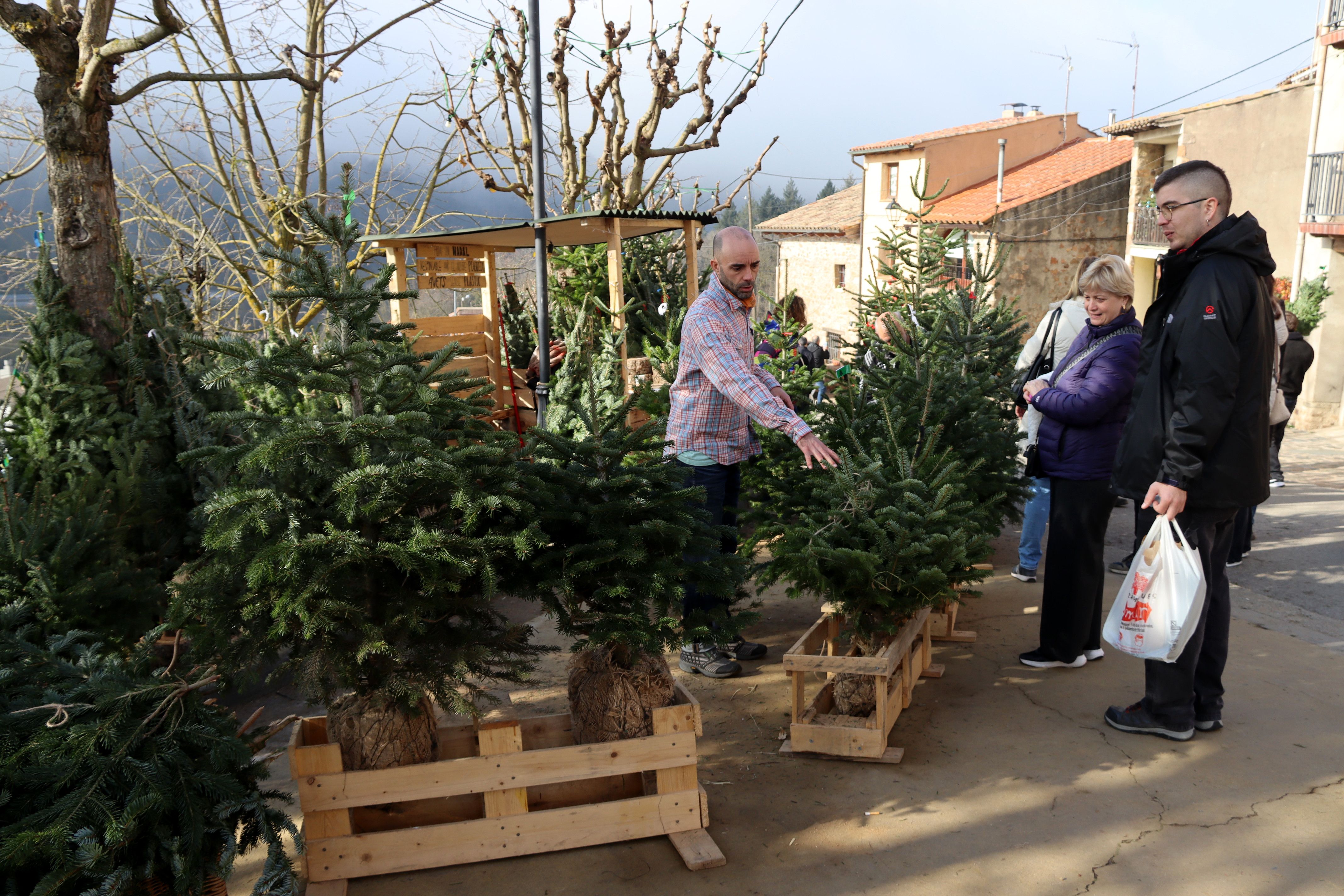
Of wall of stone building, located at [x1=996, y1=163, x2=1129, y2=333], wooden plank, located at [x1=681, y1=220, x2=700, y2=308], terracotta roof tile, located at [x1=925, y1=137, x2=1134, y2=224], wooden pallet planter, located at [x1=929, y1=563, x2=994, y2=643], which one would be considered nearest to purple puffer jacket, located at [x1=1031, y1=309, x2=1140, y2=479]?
wooden pallet planter, located at [x1=929, y1=563, x2=994, y2=643]

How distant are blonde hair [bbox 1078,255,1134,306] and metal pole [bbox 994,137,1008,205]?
887 inches

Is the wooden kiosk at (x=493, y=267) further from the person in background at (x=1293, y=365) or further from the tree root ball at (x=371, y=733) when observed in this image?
the person in background at (x=1293, y=365)

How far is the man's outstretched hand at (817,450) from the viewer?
3.47m

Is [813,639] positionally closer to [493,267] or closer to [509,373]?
[509,373]

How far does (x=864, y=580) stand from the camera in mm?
3518

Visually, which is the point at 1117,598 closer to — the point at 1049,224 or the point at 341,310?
the point at 341,310

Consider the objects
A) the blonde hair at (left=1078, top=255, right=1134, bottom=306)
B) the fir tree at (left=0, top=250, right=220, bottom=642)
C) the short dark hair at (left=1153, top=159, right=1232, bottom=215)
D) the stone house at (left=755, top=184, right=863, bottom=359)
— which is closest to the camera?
the short dark hair at (left=1153, top=159, right=1232, bottom=215)

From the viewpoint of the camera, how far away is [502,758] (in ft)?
9.46

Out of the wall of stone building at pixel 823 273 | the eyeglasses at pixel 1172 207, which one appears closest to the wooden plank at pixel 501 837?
the eyeglasses at pixel 1172 207

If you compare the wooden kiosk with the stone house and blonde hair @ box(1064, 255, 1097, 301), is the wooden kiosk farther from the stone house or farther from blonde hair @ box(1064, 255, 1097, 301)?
the stone house

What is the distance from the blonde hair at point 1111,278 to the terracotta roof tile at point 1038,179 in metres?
21.5

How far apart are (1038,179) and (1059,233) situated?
8.87ft

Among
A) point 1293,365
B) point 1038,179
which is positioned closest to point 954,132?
point 1038,179

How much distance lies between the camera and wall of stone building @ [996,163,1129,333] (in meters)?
25.5
